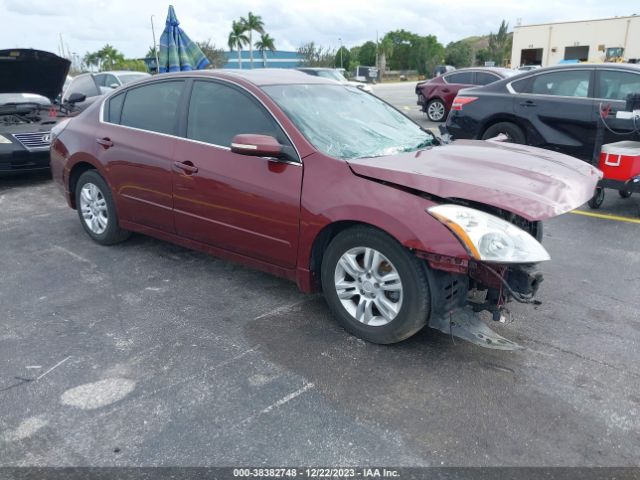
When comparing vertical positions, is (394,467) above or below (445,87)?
below

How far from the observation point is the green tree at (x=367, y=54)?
90812mm

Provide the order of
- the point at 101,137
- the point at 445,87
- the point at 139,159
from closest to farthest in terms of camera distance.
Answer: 1. the point at 139,159
2. the point at 101,137
3. the point at 445,87

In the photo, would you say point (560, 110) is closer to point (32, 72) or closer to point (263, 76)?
point (263, 76)

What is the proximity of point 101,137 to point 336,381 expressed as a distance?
3237 mm

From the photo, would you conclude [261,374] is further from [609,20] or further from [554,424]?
[609,20]

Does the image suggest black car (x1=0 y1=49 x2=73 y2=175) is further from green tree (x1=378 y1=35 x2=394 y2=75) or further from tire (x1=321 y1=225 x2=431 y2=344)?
green tree (x1=378 y1=35 x2=394 y2=75)

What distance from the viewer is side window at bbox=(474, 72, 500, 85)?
13797 millimetres

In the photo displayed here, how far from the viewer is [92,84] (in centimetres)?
1111

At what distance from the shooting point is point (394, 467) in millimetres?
2365

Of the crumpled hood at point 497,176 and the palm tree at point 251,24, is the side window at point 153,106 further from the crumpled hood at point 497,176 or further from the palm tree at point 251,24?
the palm tree at point 251,24

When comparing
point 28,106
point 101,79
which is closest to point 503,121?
point 28,106

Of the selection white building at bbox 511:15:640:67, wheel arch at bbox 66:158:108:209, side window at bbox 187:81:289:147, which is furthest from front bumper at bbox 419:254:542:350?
white building at bbox 511:15:640:67

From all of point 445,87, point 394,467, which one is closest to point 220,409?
point 394,467

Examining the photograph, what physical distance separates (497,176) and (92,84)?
1005 centimetres
